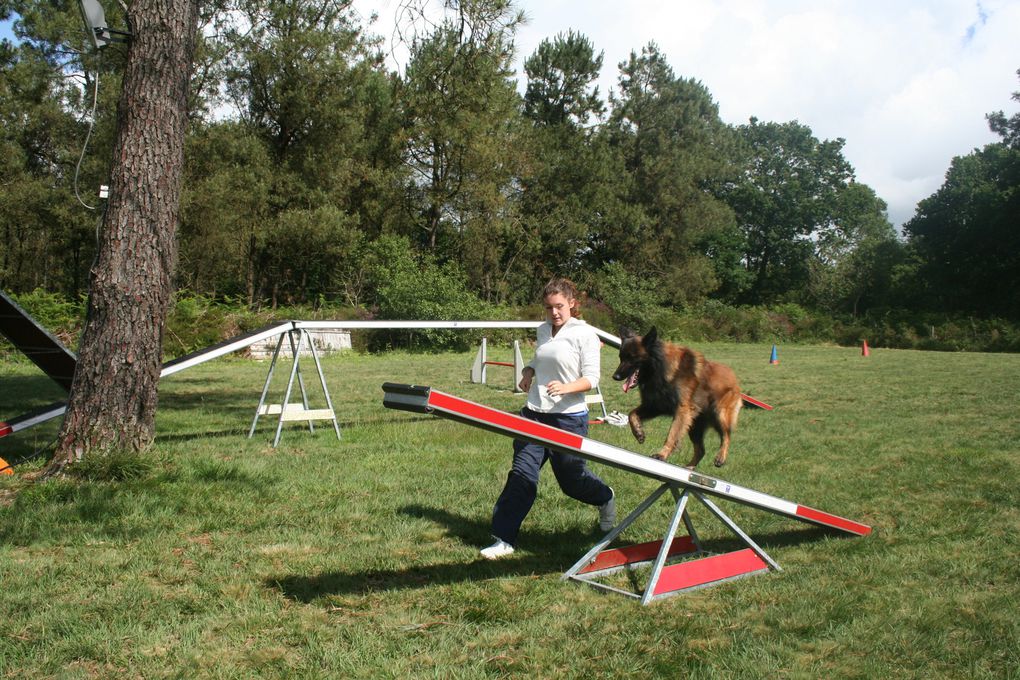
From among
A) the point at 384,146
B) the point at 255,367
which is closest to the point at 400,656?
Answer: the point at 255,367

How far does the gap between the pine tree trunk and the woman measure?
3.29m

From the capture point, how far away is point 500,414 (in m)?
3.26

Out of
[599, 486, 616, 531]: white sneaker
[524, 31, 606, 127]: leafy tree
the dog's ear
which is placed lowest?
[599, 486, 616, 531]: white sneaker

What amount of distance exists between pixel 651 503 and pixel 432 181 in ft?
97.9

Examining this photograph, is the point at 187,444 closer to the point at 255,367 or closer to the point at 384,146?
the point at 255,367

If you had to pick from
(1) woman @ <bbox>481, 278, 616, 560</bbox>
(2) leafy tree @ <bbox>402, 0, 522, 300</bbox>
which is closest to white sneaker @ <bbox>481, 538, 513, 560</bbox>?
(1) woman @ <bbox>481, 278, 616, 560</bbox>

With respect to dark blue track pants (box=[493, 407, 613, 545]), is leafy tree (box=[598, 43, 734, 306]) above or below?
above

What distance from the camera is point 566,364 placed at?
4.43 meters

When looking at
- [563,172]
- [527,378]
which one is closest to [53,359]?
[527,378]

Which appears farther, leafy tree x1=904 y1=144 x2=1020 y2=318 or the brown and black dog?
leafy tree x1=904 y1=144 x2=1020 y2=318

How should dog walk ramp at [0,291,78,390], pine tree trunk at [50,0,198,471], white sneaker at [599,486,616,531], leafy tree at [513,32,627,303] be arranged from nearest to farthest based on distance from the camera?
white sneaker at [599,486,616,531] < pine tree trunk at [50,0,198,471] < dog walk ramp at [0,291,78,390] < leafy tree at [513,32,627,303]

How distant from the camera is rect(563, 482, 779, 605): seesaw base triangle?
12.5 feet

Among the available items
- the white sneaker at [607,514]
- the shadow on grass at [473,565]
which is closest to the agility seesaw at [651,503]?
the shadow on grass at [473,565]

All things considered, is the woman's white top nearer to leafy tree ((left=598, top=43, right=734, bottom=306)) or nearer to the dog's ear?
the dog's ear
